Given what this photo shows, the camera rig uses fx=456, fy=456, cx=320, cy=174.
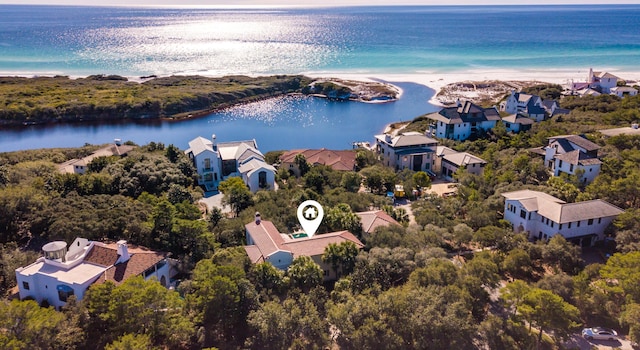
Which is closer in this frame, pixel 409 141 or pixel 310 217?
pixel 310 217

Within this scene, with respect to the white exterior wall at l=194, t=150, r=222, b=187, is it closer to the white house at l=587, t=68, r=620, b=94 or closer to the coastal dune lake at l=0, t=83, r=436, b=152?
the coastal dune lake at l=0, t=83, r=436, b=152

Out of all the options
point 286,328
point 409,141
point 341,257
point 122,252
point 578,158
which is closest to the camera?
point 286,328

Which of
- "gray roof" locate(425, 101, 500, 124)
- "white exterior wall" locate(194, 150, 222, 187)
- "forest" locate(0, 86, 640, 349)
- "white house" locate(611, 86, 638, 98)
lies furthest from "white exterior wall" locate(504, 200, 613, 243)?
"white house" locate(611, 86, 638, 98)

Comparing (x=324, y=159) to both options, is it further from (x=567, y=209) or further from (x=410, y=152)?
(x=567, y=209)

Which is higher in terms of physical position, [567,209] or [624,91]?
[624,91]

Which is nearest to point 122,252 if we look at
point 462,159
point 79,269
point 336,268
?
point 79,269

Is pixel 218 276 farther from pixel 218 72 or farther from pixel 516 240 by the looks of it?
pixel 218 72
